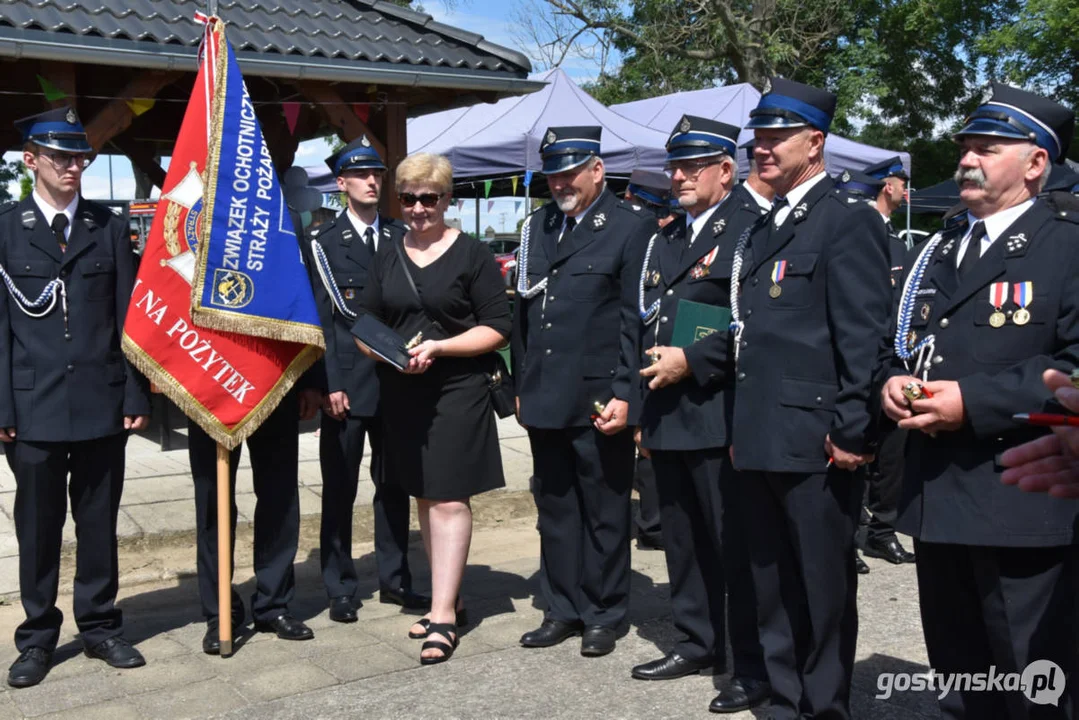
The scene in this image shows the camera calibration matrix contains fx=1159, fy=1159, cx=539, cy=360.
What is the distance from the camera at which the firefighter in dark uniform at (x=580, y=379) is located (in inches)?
197

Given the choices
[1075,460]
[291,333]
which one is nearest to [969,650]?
[1075,460]

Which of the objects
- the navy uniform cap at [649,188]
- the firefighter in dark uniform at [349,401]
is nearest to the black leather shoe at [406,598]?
the firefighter in dark uniform at [349,401]

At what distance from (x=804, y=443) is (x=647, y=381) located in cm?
101

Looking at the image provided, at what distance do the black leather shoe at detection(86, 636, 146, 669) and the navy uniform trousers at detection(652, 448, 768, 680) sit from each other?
7.38 feet

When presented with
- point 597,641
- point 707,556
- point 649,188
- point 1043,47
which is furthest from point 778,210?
point 1043,47

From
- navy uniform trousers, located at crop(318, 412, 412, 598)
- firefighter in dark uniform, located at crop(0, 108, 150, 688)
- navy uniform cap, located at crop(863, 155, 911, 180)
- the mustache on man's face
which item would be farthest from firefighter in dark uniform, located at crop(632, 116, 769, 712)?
navy uniform cap, located at crop(863, 155, 911, 180)

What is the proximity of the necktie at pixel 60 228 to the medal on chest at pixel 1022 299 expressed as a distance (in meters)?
3.69

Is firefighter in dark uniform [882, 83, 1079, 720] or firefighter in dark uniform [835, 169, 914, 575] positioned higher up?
firefighter in dark uniform [882, 83, 1079, 720]

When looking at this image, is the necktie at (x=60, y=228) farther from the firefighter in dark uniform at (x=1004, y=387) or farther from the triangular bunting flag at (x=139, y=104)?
the firefighter in dark uniform at (x=1004, y=387)

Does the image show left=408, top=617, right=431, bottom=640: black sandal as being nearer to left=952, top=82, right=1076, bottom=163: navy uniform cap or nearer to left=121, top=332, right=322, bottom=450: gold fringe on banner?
left=121, top=332, right=322, bottom=450: gold fringe on banner

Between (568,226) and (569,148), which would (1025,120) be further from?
(568,226)

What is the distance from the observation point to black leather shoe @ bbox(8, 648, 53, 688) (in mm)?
4613

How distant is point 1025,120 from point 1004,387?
0.77 m

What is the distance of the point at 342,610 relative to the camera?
5484 mm
